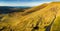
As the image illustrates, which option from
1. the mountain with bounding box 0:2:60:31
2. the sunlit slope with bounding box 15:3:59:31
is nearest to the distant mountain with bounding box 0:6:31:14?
the mountain with bounding box 0:2:60:31

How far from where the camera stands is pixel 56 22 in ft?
12.5

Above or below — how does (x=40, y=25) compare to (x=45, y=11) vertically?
below

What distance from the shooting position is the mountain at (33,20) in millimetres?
3799

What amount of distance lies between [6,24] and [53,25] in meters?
1.28

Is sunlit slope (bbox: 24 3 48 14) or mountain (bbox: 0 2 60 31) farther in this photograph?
sunlit slope (bbox: 24 3 48 14)

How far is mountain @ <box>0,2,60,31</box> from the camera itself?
3.80 meters

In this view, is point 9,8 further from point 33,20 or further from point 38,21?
point 38,21

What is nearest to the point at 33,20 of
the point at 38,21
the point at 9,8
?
the point at 38,21

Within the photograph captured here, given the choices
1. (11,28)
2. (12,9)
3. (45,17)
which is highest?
(12,9)

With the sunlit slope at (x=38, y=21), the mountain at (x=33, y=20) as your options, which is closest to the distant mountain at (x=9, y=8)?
the mountain at (x=33, y=20)

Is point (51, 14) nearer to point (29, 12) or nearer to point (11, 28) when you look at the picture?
point (29, 12)

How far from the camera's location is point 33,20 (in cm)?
385

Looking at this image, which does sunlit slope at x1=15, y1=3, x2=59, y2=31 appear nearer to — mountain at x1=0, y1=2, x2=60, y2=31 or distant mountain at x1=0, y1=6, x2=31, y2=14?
mountain at x1=0, y1=2, x2=60, y2=31

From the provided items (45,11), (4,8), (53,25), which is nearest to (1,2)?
(4,8)
